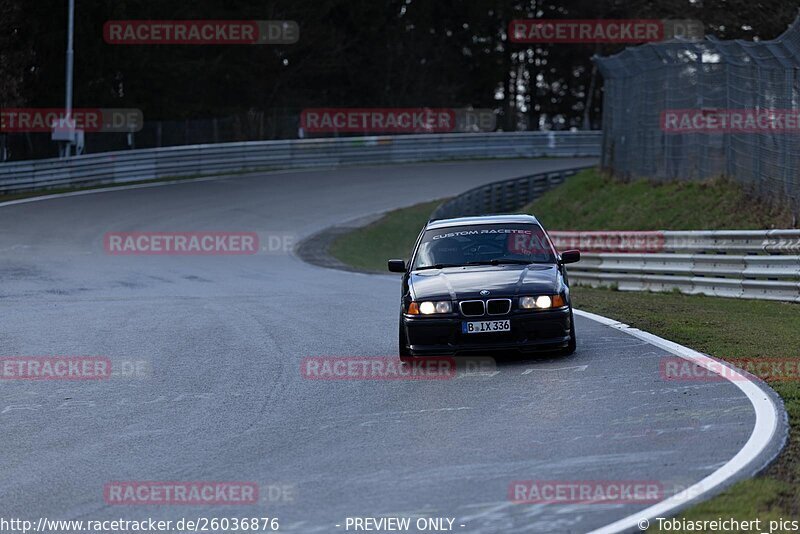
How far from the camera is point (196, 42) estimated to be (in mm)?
56062

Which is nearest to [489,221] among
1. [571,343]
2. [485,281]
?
[485,281]

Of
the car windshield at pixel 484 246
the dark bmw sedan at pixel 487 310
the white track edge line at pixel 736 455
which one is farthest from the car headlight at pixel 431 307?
the white track edge line at pixel 736 455

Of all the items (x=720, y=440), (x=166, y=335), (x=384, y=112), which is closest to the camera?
(x=720, y=440)

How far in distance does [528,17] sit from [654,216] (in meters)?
51.1

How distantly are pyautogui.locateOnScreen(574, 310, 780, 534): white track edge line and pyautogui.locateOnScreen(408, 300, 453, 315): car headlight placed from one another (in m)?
2.13

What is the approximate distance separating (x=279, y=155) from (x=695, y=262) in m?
29.8

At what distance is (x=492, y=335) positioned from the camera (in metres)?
10.8

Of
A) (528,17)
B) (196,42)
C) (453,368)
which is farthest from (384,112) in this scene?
(453,368)

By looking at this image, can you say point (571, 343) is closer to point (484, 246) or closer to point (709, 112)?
point (484, 246)

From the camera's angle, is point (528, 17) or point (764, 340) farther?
point (528, 17)

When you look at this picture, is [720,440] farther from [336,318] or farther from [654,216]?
[654,216]

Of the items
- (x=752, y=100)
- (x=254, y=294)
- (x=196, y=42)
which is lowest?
(x=254, y=294)

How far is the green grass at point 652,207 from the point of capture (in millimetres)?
21312

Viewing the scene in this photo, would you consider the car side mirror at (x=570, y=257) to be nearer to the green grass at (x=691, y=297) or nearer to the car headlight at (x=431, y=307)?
the green grass at (x=691, y=297)
